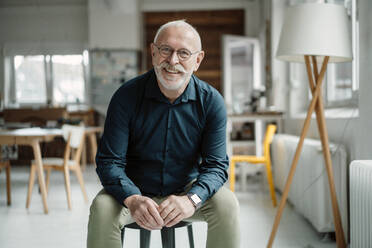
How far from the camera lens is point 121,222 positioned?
1.41 meters

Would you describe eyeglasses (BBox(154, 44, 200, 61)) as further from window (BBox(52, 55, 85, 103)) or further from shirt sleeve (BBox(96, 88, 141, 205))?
window (BBox(52, 55, 85, 103))

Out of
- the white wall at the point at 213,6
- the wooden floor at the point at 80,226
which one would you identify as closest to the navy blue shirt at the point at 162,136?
the wooden floor at the point at 80,226

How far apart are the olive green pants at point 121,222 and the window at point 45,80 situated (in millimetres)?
6450

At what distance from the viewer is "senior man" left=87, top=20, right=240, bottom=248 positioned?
1.47 m

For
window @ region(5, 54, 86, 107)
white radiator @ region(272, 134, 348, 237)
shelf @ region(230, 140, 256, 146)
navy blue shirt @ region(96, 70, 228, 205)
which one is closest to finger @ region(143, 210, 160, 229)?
navy blue shirt @ region(96, 70, 228, 205)

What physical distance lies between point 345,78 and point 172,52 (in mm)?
2133

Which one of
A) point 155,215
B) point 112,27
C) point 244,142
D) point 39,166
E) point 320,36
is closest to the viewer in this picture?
point 155,215

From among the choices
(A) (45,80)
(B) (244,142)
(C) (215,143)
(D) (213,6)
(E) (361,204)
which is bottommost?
(B) (244,142)

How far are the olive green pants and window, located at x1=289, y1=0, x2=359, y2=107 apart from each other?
69.8 inches

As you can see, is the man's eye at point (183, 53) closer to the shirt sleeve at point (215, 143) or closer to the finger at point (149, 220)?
the shirt sleeve at point (215, 143)

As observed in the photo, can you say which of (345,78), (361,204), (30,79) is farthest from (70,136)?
(30,79)

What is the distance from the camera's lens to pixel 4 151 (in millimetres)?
4504

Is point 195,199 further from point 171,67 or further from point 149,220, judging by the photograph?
point 171,67

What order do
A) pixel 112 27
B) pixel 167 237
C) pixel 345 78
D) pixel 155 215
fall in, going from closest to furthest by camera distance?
pixel 155 215, pixel 167 237, pixel 345 78, pixel 112 27
